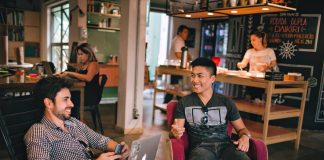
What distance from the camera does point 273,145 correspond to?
3.97m

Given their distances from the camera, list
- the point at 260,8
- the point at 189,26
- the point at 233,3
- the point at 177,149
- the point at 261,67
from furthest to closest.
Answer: the point at 189,26, the point at 261,67, the point at 233,3, the point at 260,8, the point at 177,149

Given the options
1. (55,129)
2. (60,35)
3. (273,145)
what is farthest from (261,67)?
(60,35)

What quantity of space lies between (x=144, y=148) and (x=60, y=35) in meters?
6.41

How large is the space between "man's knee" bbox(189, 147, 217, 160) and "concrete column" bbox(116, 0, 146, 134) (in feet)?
6.76

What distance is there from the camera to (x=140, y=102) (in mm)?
4125

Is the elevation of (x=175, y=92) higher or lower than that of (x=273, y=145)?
higher

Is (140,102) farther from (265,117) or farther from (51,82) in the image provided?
(51,82)

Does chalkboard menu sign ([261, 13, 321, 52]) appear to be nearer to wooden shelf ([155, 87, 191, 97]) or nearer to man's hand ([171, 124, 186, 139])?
wooden shelf ([155, 87, 191, 97])

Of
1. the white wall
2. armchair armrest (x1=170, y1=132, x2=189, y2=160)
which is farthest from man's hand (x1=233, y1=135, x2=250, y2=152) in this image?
the white wall

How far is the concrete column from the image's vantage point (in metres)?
3.91

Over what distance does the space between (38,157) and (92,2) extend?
5000mm

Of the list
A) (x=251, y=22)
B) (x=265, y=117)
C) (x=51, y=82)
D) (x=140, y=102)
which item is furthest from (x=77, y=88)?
(x=251, y=22)

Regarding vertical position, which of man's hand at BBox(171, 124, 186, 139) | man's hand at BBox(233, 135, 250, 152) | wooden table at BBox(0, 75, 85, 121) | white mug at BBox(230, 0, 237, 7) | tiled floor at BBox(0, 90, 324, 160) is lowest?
tiled floor at BBox(0, 90, 324, 160)

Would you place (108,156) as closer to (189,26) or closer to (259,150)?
(259,150)
